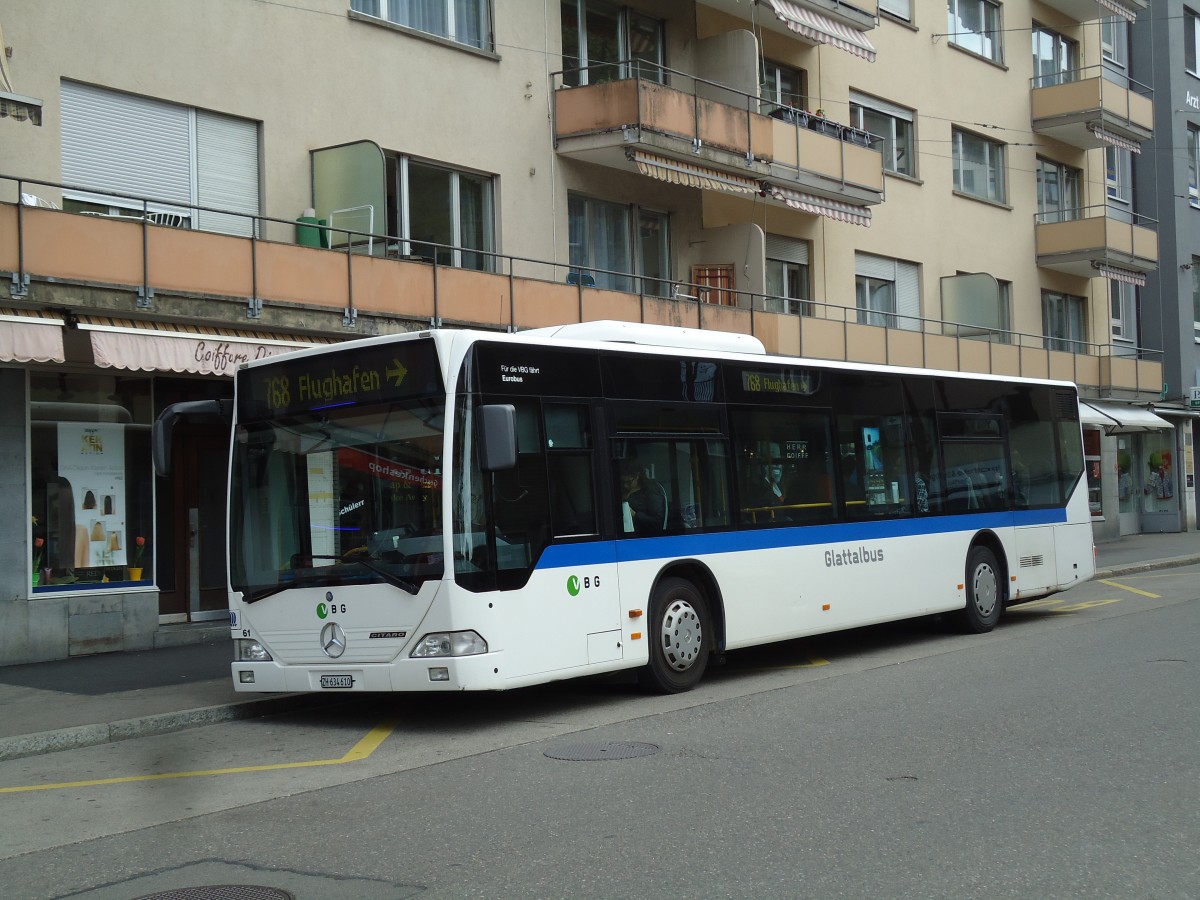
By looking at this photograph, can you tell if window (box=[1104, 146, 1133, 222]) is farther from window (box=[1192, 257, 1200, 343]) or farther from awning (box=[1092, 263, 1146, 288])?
awning (box=[1092, 263, 1146, 288])

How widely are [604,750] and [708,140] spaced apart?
1449 cm

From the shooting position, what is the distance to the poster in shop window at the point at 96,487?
14.7m

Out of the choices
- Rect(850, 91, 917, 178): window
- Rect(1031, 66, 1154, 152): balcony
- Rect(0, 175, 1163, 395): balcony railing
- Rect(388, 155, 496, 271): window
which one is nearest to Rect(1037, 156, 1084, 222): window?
Rect(1031, 66, 1154, 152): balcony

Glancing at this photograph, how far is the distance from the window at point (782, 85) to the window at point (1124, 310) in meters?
14.9

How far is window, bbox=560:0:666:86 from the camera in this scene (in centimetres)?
2133

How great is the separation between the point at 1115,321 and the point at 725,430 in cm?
2930

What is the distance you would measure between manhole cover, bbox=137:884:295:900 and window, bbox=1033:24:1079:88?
106ft

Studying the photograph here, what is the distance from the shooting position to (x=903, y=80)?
29203 millimetres

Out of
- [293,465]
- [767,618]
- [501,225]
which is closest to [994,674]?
[767,618]

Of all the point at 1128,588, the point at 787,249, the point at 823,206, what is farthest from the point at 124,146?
the point at 1128,588

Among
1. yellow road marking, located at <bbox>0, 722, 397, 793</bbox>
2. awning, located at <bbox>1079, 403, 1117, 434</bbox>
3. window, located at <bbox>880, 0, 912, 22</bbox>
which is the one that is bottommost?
yellow road marking, located at <bbox>0, 722, 397, 793</bbox>

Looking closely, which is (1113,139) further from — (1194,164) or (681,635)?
(681,635)

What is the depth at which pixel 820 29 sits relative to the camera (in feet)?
78.1

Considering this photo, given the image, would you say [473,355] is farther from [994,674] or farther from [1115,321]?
[1115,321]
